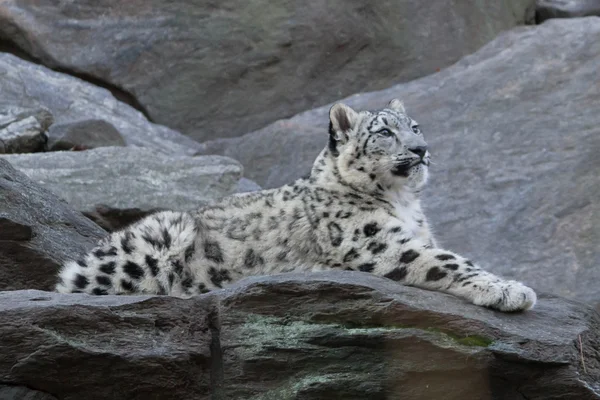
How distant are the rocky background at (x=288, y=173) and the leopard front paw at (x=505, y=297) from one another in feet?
0.23

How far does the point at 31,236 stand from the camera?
6344 mm

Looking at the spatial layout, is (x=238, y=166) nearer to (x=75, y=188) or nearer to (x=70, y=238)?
(x=75, y=188)

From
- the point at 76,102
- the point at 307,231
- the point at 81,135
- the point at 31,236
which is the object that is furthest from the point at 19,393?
the point at 76,102

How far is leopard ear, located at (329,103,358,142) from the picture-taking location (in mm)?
6457

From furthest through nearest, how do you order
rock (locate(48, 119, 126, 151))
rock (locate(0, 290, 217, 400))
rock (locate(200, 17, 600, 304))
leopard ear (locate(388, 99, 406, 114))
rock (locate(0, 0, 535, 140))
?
rock (locate(0, 0, 535, 140))
rock (locate(48, 119, 126, 151))
rock (locate(200, 17, 600, 304))
leopard ear (locate(388, 99, 406, 114))
rock (locate(0, 290, 217, 400))

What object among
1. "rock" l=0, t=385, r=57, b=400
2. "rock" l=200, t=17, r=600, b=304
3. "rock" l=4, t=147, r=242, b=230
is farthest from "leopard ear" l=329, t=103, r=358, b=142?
"rock" l=200, t=17, r=600, b=304

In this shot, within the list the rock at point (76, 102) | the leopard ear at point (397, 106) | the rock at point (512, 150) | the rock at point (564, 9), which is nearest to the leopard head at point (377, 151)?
the leopard ear at point (397, 106)

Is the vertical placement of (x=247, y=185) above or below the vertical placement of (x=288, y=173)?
below

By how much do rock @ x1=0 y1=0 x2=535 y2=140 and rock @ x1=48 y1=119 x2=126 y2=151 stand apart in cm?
177

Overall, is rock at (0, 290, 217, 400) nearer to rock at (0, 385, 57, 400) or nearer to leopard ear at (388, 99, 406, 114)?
rock at (0, 385, 57, 400)

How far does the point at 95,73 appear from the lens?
1217cm

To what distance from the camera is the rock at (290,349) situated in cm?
483

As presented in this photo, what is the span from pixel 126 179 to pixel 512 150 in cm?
316

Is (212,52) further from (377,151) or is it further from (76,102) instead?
(377,151)
